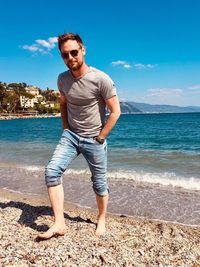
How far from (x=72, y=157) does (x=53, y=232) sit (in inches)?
38.8

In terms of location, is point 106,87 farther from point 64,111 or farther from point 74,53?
point 64,111

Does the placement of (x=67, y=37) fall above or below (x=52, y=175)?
above

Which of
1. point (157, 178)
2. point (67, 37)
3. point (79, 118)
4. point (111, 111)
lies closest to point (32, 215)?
point (79, 118)

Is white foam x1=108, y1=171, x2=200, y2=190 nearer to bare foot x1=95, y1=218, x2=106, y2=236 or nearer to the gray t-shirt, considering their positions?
bare foot x1=95, y1=218, x2=106, y2=236

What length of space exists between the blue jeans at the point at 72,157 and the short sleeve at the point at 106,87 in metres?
0.62

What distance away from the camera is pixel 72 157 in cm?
464

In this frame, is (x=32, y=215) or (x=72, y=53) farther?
A: (x=32, y=215)

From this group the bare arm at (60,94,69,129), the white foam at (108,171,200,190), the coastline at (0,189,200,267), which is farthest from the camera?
the white foam at (108,171,200,190)

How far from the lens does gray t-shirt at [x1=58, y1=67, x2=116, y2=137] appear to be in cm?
432

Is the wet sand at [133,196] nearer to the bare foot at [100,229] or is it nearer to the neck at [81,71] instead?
the bare foot at [100,229]

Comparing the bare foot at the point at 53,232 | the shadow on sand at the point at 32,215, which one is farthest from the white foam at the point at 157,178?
the bare foot at the point at 53,232

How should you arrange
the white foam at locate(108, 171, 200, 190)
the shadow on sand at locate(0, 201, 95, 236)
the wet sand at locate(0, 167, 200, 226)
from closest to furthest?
the shadow on sand at locate(0, 201, 95, 236) < the wet sand at locate(0, 167, 200, 226) < the white foam at locate(108, 171, 200, 190)

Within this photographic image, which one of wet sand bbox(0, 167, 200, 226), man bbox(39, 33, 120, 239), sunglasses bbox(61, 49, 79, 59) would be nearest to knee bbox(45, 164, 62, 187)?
man bbox(39, 33, 120, 239)

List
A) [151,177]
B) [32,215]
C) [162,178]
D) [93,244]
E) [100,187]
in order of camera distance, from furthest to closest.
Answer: [151,177] < [162,178] < [32,215] < [100,187] < [93,244]
